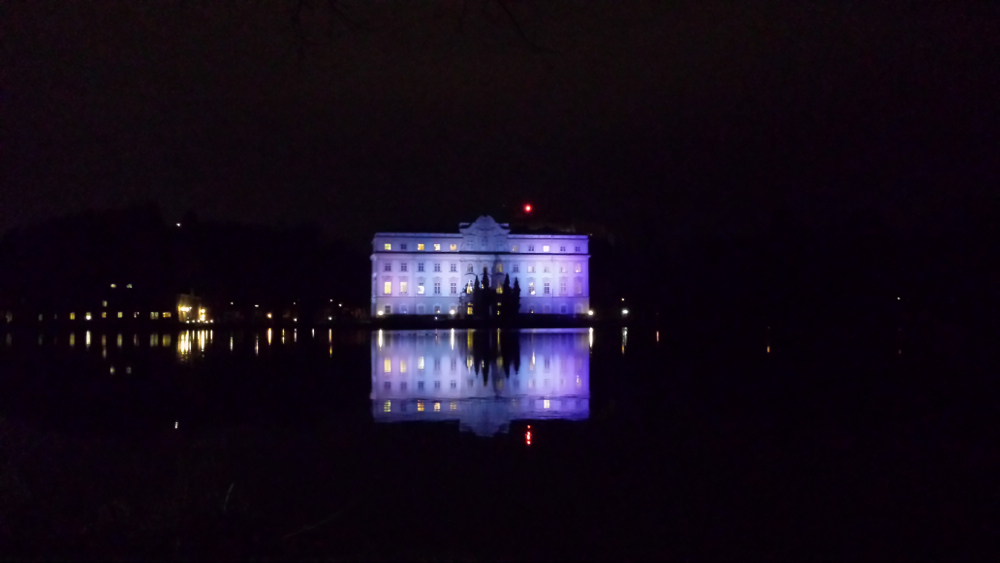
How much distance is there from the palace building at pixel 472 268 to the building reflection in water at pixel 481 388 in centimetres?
6919

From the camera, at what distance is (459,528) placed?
22.4ft

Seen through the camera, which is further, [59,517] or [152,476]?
[152,476]

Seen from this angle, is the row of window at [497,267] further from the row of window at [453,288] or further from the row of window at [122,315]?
the row of window at [122,315]

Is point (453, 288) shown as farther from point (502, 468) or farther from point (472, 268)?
point (502, 468)

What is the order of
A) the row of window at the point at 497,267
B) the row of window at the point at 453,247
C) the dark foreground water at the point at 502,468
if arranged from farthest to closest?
the row of window at the point at 453,247, the row of window at the point at 497,267, the dark foreground water at the point at 502,468

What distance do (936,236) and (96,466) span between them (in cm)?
5643

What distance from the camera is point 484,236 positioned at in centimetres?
10431

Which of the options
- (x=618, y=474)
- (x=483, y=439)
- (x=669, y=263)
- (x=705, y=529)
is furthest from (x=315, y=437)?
(x=669, y=263)

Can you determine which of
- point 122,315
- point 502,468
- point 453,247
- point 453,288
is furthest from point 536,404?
point 453,247

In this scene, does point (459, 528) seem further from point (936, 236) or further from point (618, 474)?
point (936, 236)

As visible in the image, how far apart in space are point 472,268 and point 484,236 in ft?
15.1

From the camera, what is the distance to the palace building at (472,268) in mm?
100750

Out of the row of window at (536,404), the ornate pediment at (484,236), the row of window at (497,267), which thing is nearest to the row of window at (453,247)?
the ornate pediment at (484,236)

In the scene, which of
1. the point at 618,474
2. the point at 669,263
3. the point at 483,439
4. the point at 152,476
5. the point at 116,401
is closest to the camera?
the point at 152,476
